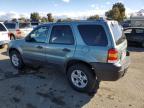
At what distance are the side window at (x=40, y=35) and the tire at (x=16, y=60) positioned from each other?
111 centimetres

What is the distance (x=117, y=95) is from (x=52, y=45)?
87.6 inches

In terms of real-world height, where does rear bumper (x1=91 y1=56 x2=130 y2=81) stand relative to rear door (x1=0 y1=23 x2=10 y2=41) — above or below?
below

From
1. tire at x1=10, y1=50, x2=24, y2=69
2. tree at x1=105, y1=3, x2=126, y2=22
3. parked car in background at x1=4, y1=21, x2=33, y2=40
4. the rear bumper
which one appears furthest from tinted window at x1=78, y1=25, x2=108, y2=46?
tree at x1=105, y1=3, x2=126, y2=22

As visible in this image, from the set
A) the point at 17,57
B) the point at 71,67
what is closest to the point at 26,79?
the point at 17,57

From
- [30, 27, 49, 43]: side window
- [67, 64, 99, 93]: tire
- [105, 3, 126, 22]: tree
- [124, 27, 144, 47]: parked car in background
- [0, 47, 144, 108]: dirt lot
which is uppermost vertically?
[105, 3, 126, 22]: tree

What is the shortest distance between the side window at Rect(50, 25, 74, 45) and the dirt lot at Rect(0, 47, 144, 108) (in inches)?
49.8

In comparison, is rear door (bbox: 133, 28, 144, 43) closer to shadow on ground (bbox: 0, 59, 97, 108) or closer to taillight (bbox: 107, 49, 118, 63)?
shadow on ground (bbox: 0, 59, 97, 108)

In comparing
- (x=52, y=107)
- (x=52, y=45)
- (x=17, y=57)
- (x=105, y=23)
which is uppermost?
(x=105, y=23)

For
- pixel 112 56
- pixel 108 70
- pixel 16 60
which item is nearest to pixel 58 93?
pixel 108 70

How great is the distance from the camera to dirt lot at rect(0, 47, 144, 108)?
477 centimetres

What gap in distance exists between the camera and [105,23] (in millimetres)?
4855

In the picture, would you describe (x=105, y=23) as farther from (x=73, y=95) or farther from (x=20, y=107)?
(x=20, y=107)

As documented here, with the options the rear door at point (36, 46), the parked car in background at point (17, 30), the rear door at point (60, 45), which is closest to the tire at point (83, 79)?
the rear door at point (60, 45)

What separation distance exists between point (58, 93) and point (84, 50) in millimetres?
1315
